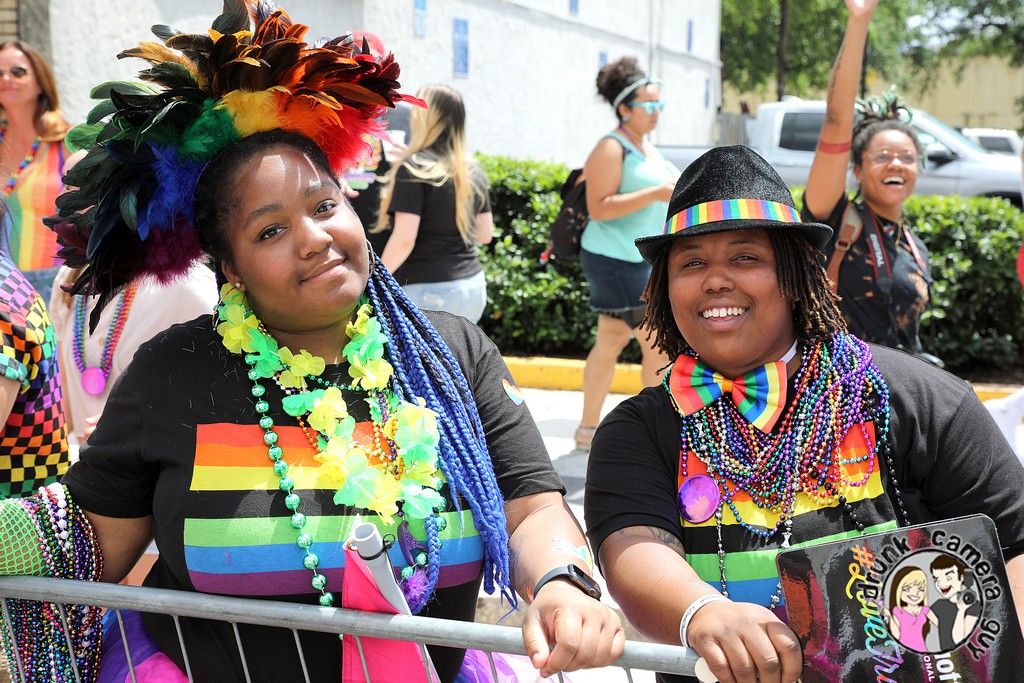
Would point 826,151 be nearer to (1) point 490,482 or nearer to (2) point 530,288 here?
(1) point 490,482

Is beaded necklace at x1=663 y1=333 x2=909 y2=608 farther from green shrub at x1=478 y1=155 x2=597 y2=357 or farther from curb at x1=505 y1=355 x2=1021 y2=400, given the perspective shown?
green shrub at x1=478 y1=155 x2=597 y2=357

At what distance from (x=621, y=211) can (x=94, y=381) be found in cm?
315

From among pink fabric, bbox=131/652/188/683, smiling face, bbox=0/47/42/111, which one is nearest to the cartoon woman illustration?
pink fabric, bbox=131/652/188/683

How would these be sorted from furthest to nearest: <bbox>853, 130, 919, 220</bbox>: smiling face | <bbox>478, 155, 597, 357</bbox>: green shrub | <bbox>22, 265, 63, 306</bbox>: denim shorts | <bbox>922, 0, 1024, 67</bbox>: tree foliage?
<bbox>922, 0, 1024, 67</bbox>: tree foliage → <bbox>478, 155, 597, 357</bbox>: green shrub → <bbox>22, 265, 63, 306</bbox>: denim shorts → <bbox>853, 130, 919, 220</bbox>: smiling face

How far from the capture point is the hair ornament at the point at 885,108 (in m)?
4.27

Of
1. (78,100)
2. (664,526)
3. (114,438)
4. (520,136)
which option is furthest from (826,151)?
(520,136)

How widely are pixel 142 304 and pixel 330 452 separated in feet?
4.83

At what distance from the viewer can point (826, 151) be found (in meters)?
3.47

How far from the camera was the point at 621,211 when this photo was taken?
218 inches

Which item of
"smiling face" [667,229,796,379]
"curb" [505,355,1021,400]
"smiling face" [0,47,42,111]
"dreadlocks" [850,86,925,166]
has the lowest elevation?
"curb" [505,355,1021,400]

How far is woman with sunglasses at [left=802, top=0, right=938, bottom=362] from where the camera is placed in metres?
3.37

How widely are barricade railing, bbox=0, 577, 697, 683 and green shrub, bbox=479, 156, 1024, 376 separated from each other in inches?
223

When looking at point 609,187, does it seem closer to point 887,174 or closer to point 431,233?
point 431,233

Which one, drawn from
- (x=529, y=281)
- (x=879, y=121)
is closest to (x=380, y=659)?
(x=879, y=121)
